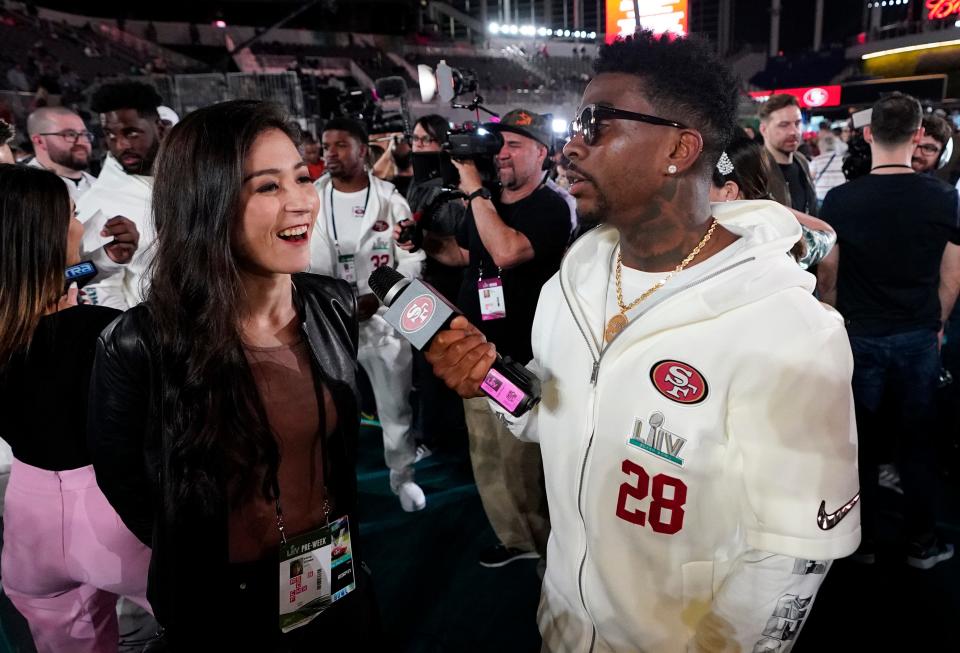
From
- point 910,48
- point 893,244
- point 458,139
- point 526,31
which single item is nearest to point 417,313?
point 458,139

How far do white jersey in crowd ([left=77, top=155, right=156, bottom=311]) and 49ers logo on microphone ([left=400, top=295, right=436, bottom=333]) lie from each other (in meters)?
2.31

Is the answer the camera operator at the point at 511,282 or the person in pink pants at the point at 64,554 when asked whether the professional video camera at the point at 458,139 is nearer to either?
the camera operator at the point at 511,282

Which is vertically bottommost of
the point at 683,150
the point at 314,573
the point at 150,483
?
the point at 314,573

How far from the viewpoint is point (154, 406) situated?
1391mm

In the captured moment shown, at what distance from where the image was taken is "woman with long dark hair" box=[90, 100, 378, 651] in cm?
137

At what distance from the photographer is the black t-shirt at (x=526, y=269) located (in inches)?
112

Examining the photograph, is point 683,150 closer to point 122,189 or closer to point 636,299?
point 636,299

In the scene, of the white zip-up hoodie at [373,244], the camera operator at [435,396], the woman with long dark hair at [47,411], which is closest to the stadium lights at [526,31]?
the camera operator at [435,396]

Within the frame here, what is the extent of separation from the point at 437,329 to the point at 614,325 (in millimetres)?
467

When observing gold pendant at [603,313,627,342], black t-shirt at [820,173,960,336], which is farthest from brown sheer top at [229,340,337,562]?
black t-shirt at [820,173,960,336]

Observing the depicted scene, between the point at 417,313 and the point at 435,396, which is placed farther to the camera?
the point at 435,396

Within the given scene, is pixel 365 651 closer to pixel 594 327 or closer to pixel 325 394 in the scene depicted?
pixel 325 394

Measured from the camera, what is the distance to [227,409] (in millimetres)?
1401

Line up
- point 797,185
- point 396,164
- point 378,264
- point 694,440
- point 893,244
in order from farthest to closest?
1. point 396,164
2. point 797,185
3. point 378,264
4. point 893,244
5. point 694,440
